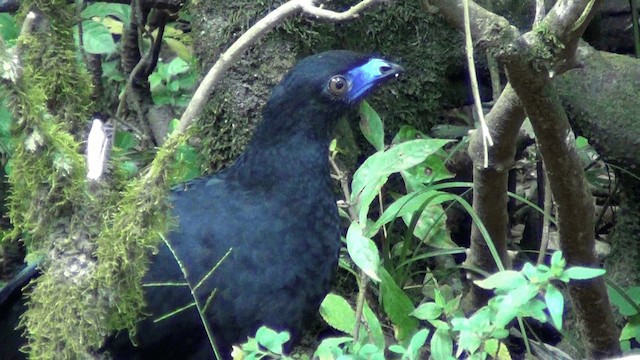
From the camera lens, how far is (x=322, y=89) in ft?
8.53

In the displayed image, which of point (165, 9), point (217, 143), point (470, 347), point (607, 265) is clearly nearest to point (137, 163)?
point (217, 143)

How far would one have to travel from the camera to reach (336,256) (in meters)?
2.61

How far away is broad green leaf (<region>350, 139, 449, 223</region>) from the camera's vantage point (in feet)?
7.80

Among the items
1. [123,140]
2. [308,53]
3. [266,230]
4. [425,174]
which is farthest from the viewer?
[123,140]

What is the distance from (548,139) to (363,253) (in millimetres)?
485

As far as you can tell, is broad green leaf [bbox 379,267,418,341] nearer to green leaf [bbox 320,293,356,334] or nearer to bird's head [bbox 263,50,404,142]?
green leaf [bbox 320,293,356,334]

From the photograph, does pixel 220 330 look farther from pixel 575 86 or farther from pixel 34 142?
pixel 575 86

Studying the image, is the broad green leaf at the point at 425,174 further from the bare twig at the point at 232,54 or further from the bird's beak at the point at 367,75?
the bare twig at the point at 232,54

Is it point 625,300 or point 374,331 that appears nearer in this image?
point 374,331

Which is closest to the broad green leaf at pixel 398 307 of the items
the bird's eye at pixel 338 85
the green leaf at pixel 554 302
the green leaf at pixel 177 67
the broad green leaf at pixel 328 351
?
the bird's eye at pixel 338 85

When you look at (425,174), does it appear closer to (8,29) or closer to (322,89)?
(322,89)

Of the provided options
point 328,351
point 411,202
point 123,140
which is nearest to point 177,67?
point 123,140

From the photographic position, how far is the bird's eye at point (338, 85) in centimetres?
260

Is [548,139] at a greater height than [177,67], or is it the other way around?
[548,139]
